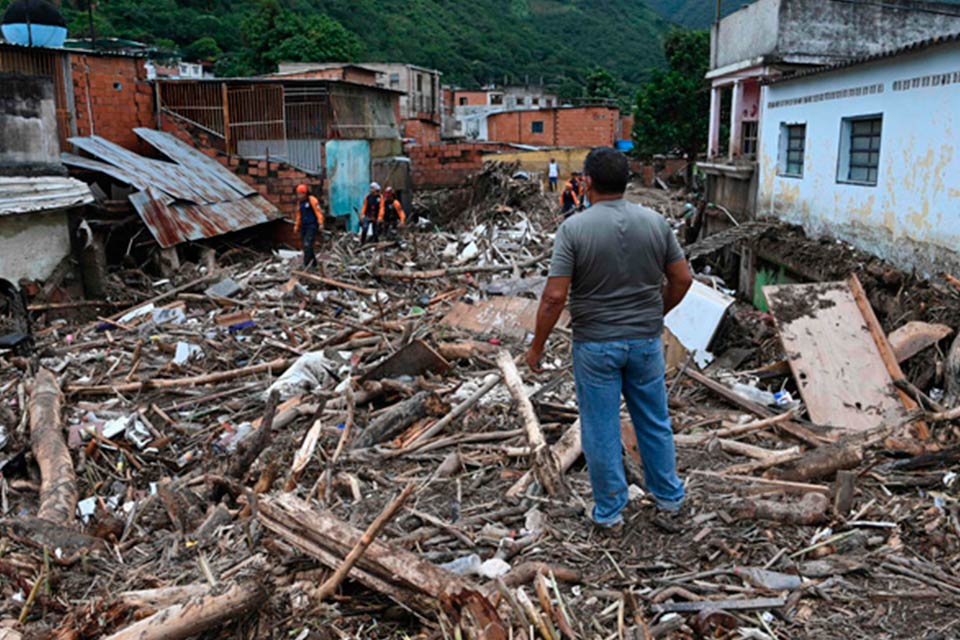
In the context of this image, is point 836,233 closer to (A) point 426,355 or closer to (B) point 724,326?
(B) point 724,326

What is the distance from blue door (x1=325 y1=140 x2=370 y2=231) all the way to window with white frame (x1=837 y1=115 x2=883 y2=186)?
40.0ft

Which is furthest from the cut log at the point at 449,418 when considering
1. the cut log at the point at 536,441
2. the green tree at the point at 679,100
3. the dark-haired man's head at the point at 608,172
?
the green tree at the point at 679,100

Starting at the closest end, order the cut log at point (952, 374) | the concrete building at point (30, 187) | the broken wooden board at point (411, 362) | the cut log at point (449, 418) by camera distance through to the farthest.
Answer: the cut log at point (449, 418), the cut log at point (952, 374), the broken wooden board at point (411, 362), the concrete building at point (30, 187)

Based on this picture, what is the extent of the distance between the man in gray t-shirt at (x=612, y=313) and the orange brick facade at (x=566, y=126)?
41.2 metres

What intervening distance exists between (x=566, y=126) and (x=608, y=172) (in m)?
42.3

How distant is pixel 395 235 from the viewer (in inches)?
721

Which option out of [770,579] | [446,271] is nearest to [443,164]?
[446,271]

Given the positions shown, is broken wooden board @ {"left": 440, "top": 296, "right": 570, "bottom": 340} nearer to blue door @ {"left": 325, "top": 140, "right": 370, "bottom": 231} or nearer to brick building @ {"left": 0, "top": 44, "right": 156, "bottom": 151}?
brick building @ {"left": 0, "top": 44, "right": 156, "bottom": 151}

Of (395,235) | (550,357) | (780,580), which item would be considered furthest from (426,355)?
(395,235)

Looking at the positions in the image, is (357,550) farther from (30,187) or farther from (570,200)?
(570,200)

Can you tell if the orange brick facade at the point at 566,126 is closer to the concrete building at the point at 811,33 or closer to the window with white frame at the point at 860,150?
the concrete building at the point at 811,33

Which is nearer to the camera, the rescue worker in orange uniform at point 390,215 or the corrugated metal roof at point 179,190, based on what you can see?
the corrugated metal roof at point 179,190

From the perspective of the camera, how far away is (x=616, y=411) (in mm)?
4105

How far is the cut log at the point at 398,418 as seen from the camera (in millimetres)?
6289
